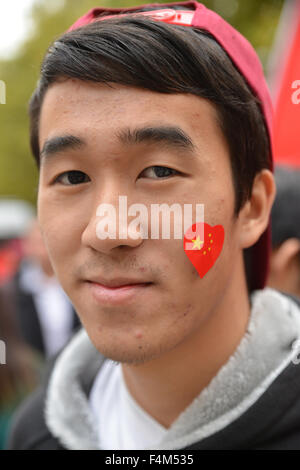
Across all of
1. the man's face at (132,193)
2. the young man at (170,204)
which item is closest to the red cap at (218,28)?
the young man at (170,204)

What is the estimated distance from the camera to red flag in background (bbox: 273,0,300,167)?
2.63 meters

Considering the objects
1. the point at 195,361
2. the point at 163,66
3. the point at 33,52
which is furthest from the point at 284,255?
the point at 33,52

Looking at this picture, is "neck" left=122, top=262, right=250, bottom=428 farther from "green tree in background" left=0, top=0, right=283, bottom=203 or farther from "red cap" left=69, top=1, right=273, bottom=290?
"green tree in background" left=0, top=0, right=283, bottom=203

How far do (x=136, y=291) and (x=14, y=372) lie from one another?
213 cm

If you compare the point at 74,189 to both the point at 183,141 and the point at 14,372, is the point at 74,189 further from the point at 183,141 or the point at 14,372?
the point at 14,372

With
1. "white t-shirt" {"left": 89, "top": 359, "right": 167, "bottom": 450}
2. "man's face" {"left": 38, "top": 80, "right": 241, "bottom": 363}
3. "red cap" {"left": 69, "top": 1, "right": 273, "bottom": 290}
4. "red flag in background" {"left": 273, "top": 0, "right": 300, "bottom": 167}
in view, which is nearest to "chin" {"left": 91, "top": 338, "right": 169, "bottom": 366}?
"man's face" {"left": 38, "top": 80, "right": 241, "bottom": 363}

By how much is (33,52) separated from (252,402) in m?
10.8

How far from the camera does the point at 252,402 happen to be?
1.78 m

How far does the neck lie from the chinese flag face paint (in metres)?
0.24

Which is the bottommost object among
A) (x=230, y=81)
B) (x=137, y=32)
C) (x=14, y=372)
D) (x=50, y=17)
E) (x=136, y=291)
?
(x=14, y=372)

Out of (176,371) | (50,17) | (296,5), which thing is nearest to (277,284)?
(176,371)

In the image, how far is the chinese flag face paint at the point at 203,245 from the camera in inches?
64.8

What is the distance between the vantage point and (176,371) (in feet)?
6.27

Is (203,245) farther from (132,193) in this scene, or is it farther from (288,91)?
(288,91)
